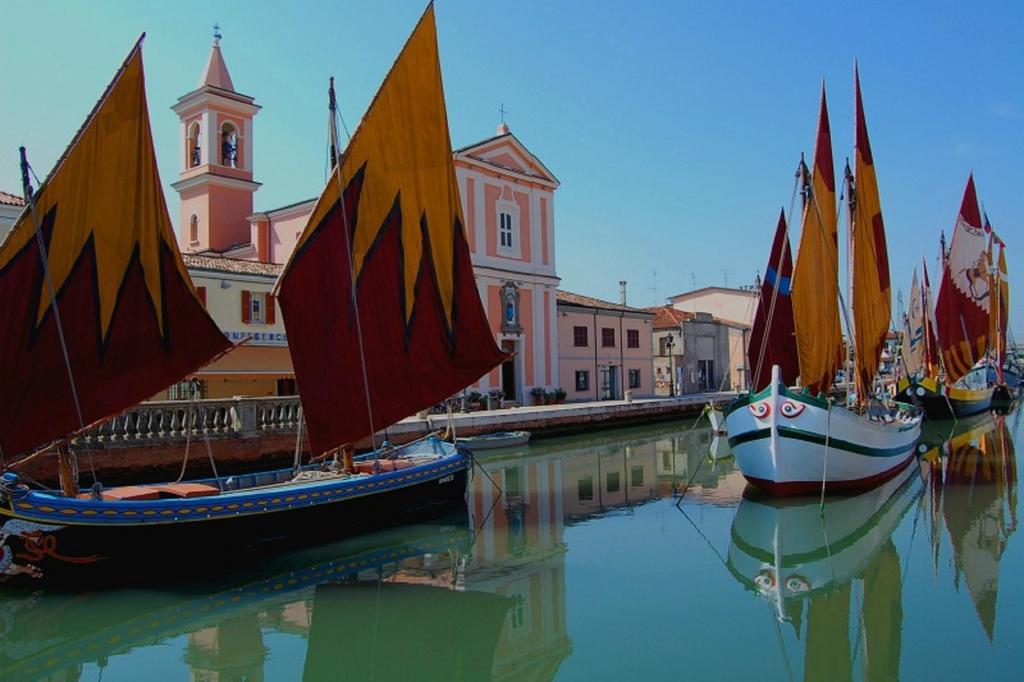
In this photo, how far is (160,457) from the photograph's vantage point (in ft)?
60.2

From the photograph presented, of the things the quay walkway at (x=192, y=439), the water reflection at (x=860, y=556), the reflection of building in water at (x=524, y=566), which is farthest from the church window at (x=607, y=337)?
the water reflection at (x=860, y=556)

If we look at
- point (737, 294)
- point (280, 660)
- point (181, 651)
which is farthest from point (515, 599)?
point (737, 294)

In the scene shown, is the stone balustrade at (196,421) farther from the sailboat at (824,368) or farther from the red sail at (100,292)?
the sailboat at (824,368)

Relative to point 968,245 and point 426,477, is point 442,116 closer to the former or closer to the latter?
point 426,477

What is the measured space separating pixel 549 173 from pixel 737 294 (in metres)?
21.3

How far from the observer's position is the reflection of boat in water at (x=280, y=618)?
8.59 m

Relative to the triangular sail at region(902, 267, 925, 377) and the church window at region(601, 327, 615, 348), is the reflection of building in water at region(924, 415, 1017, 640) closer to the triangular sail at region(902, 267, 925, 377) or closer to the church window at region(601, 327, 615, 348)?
the triangular sail at region(902, 267, 925, 377)

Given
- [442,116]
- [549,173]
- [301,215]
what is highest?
[549,173]

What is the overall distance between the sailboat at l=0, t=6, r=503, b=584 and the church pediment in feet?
68.6

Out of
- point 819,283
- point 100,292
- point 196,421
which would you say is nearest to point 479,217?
point 196,421

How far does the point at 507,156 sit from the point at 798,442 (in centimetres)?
2527

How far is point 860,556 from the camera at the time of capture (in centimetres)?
1244

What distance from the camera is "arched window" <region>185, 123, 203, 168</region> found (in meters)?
38.8

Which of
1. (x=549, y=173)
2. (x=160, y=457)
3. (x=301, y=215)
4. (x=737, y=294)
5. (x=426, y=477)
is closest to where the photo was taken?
(x=426, y=477)
